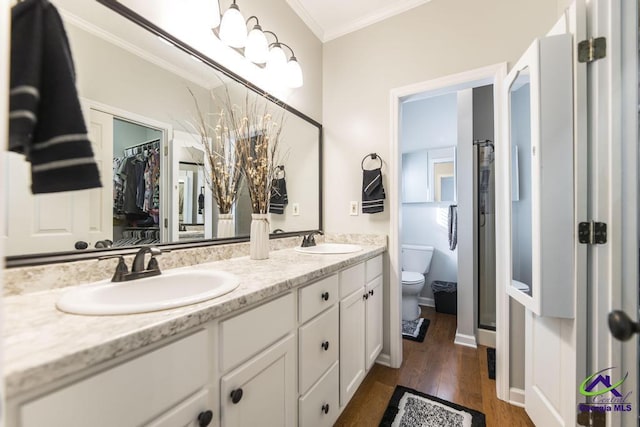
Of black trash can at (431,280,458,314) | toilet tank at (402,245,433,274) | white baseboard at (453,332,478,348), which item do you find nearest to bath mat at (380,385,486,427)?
white baseboard at (453,332,478,348)

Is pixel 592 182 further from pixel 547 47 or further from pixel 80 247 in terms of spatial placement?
pixel 80 247

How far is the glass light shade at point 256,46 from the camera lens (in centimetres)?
154

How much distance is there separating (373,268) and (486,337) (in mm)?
1349

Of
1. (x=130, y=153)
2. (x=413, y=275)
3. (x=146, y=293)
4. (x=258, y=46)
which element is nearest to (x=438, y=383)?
(x=413, y=275)

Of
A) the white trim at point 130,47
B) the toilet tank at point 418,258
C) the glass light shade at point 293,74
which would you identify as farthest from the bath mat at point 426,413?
the glass light shade at point 293,74

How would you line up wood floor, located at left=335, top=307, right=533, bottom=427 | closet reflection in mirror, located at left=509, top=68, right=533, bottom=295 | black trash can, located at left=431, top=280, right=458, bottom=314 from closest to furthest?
1. closet reflection in mirror, located at left=509, top=68, right=533, bottom=295
2. wood floor, located at left=335, top=307, right=533, bottom=427
3. black trash can, located at left=431, top=280, right=458, bottom=314

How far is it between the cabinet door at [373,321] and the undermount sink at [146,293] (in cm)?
103

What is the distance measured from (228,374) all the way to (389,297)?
147 cm

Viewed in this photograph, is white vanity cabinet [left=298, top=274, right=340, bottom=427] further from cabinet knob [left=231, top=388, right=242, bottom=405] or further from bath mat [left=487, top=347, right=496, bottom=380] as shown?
bath mat [left=487, top=347, right=496, bottom=380]

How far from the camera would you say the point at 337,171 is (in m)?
2.22

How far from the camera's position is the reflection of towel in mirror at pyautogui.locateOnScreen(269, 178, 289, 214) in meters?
1.89

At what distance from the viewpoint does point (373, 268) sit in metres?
1.80

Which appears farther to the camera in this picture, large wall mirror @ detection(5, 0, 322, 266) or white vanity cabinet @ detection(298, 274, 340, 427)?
white vanity cabinet @ detection(298, 274, 340, 427)

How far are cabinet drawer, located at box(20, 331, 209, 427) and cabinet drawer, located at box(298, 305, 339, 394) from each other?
472 mm
